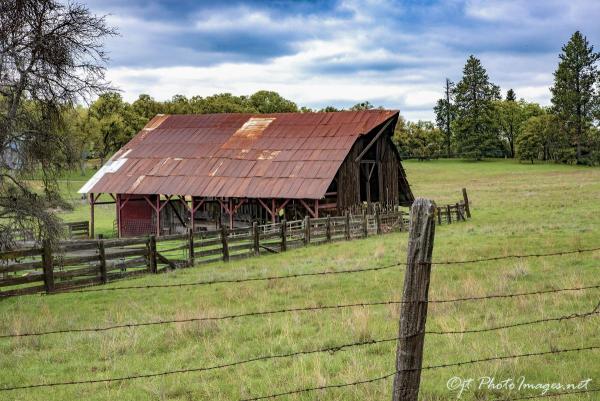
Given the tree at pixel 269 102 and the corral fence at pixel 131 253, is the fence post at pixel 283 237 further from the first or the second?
the tree at pixel 269 102

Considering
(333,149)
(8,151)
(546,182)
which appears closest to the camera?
A: (8,151)

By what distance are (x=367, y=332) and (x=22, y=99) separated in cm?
1081

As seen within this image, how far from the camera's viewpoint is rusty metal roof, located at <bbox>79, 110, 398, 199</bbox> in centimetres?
3322

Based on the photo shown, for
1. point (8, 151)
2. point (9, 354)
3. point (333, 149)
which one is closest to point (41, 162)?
point (8, 151)

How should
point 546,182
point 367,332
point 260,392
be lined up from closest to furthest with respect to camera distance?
point 260,392 < point 367,332 < point 546,182

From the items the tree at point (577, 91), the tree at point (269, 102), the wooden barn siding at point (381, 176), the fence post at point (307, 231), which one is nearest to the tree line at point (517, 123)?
the tree at point (577, 91)

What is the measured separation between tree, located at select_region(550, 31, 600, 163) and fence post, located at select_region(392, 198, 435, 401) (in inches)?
3712

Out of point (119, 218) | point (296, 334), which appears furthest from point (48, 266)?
point (119, 218)

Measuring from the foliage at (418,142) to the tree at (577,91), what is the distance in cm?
2330

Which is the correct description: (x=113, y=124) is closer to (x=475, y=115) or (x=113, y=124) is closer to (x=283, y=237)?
(x=475, y=115)

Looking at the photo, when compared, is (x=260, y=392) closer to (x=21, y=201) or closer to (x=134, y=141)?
(x=21, y=201)

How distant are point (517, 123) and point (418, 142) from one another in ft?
60.8

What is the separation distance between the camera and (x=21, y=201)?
14.5m

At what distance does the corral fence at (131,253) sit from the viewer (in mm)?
16312
